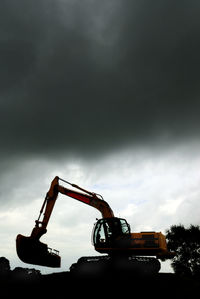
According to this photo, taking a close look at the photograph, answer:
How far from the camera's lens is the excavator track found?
20.8 meters

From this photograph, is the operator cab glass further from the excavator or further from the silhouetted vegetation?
the silhouetted vegetation

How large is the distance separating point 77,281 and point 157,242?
5.99m

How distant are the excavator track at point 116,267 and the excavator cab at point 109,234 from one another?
66.1 inches

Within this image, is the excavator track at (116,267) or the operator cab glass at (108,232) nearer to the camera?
the excavator track at (116,267)

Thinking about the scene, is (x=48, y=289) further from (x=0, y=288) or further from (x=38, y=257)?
(x=38, y=257)

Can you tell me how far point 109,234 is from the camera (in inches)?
918

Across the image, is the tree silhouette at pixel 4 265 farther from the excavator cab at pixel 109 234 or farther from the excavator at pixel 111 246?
the excavator cab at pixel 109 234

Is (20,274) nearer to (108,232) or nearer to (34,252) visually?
(34,252)

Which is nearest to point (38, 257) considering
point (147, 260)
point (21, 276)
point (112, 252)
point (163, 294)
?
point (21, 276)

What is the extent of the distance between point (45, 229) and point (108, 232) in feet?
14.9

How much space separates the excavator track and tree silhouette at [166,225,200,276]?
40.8 metres

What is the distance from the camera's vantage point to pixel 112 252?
75.5ft

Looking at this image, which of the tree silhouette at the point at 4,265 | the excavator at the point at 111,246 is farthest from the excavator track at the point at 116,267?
the tree silhouette at the point at 4,265

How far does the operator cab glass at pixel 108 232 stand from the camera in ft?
76.0
